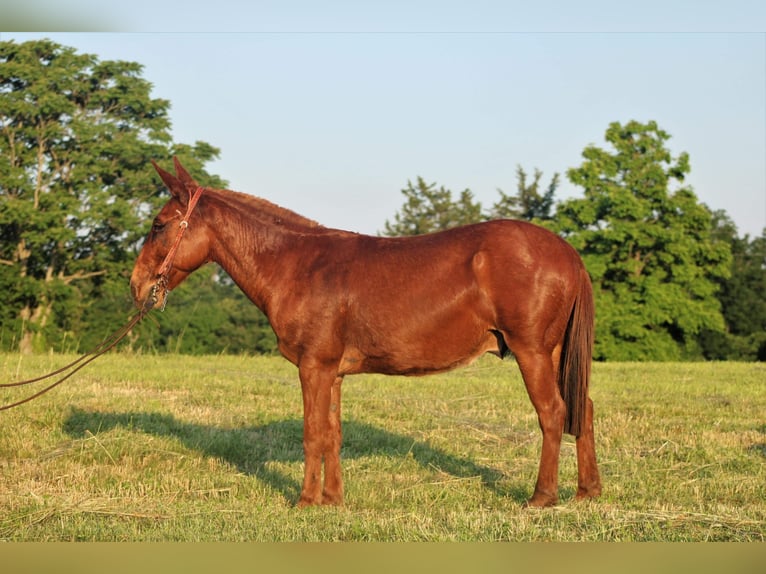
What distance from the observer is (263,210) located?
8094 millimetres

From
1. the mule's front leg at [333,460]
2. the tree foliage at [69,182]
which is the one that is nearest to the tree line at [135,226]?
the tree foliage at [69,182]

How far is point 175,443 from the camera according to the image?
991 cm

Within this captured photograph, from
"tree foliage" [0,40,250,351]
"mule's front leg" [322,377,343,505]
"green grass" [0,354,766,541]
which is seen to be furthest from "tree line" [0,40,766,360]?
"mule's front leg" [322,377,343,505]

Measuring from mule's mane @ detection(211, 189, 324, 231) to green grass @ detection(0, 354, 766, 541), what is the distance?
8.64 feet

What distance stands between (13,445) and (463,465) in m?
5.27

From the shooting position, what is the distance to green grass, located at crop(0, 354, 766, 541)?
6.51m

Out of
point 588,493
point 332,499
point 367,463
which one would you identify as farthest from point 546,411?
point 367,463

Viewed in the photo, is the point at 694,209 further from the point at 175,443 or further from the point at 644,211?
the point at 175,443

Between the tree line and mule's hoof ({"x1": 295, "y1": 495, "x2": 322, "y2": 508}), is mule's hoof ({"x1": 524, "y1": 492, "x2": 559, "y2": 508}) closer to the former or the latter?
mule's hoof ({"x1": 295, "y1": 495, "x2": 322, "y2": 508})

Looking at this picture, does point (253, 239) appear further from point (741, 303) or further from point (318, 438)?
point (741, 303)

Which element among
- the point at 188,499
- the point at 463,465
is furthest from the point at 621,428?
the point at 188,499

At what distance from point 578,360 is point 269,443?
4604 millimetres

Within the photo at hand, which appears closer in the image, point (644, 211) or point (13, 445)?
point (13, 445)

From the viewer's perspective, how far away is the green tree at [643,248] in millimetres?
48562
